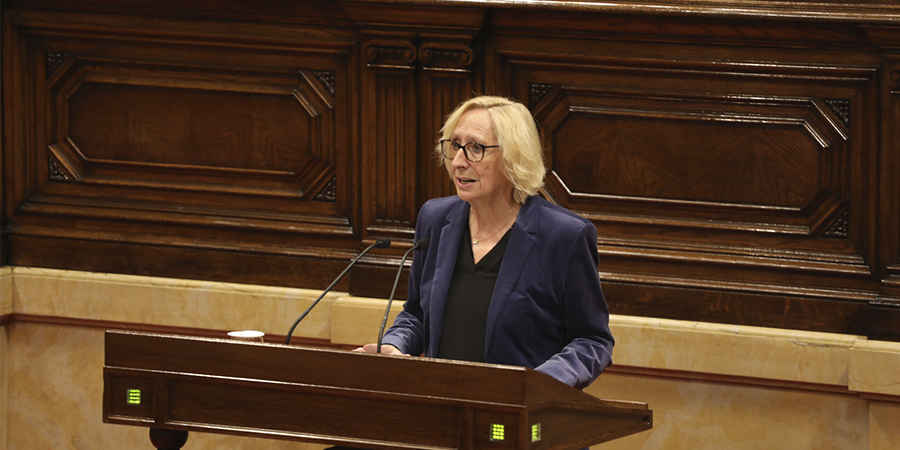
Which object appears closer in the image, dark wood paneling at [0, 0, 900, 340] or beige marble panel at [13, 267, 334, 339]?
dark wood paneling at [0, 0, 900, 340]

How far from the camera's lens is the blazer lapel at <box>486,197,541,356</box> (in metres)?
2.76

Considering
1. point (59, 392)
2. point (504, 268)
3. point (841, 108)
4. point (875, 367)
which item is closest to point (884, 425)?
point (875, 367)

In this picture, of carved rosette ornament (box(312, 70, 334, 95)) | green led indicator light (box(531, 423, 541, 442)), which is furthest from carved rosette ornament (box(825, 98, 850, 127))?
green led indicator light (box(531, 423, 541, 442))

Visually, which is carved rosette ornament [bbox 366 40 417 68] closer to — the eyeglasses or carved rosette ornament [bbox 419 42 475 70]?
carved rosette ornament [bbox 419 42 475 70]

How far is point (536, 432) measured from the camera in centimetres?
221

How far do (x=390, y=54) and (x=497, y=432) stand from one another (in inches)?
92.9

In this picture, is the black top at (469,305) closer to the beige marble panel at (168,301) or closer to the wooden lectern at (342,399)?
the wooden lectern at (342,399)

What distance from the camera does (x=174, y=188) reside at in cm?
464

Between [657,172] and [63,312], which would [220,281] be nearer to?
[63,312]

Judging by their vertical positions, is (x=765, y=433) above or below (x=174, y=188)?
below

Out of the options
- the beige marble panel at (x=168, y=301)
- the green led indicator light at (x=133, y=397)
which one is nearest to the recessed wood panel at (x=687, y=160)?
the beige marble panel at (x=168, y=301)

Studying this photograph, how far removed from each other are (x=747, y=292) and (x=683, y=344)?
0.31 metres

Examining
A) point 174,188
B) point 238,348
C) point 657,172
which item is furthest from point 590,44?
point 238,348

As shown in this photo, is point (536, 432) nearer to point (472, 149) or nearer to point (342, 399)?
point (342, 399)
